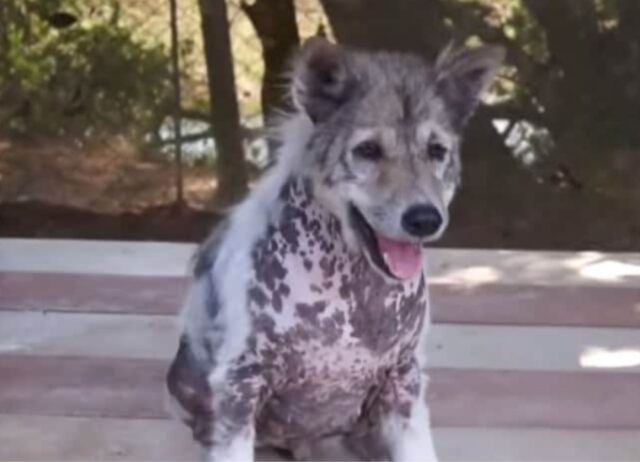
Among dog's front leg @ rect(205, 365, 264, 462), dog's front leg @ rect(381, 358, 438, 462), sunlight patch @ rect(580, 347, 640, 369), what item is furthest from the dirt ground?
dog's front leg @ rect(205, 365, 264, 462)

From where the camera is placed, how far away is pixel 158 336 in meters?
3.19

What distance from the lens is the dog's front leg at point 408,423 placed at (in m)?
2.44

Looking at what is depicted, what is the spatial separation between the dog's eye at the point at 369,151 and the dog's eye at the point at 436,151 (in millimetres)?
68

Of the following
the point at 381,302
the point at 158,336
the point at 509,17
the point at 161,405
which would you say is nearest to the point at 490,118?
the point at 509,17

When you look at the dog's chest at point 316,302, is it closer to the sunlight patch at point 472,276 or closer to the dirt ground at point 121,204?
the sunlight patch at point 472,276

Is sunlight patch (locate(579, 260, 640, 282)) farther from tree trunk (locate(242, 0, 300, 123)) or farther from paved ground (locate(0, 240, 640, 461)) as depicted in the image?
tree trunk (locate(242, 0, 300, 123))

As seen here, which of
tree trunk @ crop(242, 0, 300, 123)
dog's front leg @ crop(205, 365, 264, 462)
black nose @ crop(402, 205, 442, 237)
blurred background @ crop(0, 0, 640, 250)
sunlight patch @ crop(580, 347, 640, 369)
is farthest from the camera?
blurred background @ crop(0, 0, 640, 250)

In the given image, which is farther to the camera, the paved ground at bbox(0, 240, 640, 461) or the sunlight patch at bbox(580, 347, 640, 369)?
the sunlight patch at bbox(580, 347, 640, 369)

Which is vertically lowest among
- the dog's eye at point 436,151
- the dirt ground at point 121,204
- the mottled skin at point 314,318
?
the dirt ground at point 121,204

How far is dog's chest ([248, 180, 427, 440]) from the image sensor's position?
7.41 feet

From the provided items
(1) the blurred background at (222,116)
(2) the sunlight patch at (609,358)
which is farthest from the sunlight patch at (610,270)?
(1) the blurred background at (222,116)

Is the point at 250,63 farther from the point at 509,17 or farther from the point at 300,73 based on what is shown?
the point at 300,73

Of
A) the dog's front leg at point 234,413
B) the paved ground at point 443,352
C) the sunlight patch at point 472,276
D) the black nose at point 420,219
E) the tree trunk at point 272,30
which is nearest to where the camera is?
the black nose at point 420,219

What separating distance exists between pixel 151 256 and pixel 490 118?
1655mm
